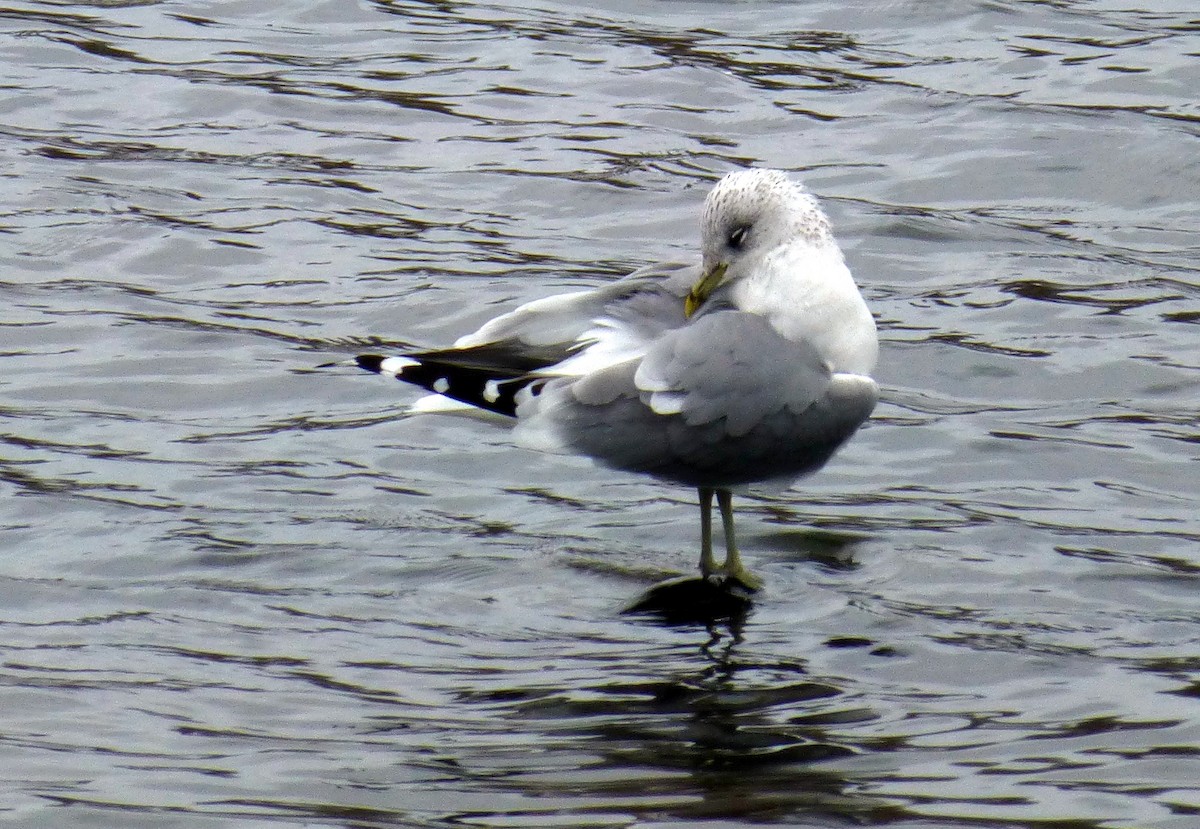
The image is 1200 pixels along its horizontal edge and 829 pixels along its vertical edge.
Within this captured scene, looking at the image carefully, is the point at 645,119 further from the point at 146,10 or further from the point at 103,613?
the point at 103,613

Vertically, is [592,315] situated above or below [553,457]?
above

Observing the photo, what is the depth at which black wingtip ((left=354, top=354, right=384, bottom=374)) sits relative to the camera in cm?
548

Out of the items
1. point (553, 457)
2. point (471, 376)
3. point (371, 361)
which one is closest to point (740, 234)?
point (471, 376)

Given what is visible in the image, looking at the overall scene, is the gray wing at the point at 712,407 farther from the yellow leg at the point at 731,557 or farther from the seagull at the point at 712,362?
the yellow leg at the point at 731,557

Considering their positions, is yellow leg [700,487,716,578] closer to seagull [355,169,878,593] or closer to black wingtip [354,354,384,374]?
seagull [355,169,878,593]

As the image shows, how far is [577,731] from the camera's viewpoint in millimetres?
4406

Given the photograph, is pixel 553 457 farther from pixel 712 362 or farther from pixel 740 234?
pixel 712 362

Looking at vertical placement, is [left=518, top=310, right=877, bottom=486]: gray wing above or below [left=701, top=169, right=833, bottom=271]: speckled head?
below

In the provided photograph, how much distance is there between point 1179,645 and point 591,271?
12.1 ft

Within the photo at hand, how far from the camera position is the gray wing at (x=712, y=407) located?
501 centimetres

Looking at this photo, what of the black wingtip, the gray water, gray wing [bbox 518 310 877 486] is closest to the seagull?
gray wing [bbox 518 310 877 486]

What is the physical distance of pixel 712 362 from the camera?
5.00 metres

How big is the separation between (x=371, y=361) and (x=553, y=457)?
3.60 feet

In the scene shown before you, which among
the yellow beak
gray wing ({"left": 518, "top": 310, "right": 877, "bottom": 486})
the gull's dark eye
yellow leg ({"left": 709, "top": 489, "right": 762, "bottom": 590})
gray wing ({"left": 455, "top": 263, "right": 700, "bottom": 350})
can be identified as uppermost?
the gull's dark eye
